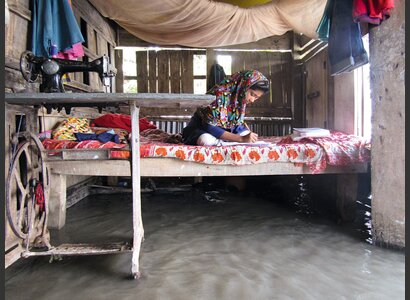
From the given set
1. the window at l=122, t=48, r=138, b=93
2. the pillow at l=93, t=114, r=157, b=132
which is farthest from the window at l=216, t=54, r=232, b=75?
the pillow at l=93, t=114, r=157, b=132

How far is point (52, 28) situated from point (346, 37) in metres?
2.43

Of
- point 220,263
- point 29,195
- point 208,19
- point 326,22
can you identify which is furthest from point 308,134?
point 29,195

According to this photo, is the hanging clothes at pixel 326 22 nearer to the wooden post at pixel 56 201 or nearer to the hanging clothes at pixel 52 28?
the hanging clothes at pixel 52 28

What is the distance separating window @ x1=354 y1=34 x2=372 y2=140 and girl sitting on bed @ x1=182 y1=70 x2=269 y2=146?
1321 millimetres

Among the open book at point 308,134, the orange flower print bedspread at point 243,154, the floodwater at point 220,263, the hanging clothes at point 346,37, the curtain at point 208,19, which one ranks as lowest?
the floodwater at point 220,263

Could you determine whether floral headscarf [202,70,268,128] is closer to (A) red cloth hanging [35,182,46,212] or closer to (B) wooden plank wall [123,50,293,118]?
(A) red cloth hanging [35,182,46,212]

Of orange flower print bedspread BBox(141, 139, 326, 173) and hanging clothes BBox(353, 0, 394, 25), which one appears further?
orange flower print bedspread BBox(141, 139, 326, 173)

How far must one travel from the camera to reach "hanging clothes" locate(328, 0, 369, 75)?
2.45 m

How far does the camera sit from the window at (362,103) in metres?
3.48

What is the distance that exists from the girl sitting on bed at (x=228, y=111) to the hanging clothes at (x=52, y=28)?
1.29 metres

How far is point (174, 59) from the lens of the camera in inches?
224

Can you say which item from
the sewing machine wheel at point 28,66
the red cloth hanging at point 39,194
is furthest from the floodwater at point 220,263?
the sewing machine wheel at point 28,66

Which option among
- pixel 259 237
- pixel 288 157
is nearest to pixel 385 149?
pixel 288 157

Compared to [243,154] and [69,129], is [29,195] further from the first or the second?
[243,154]
